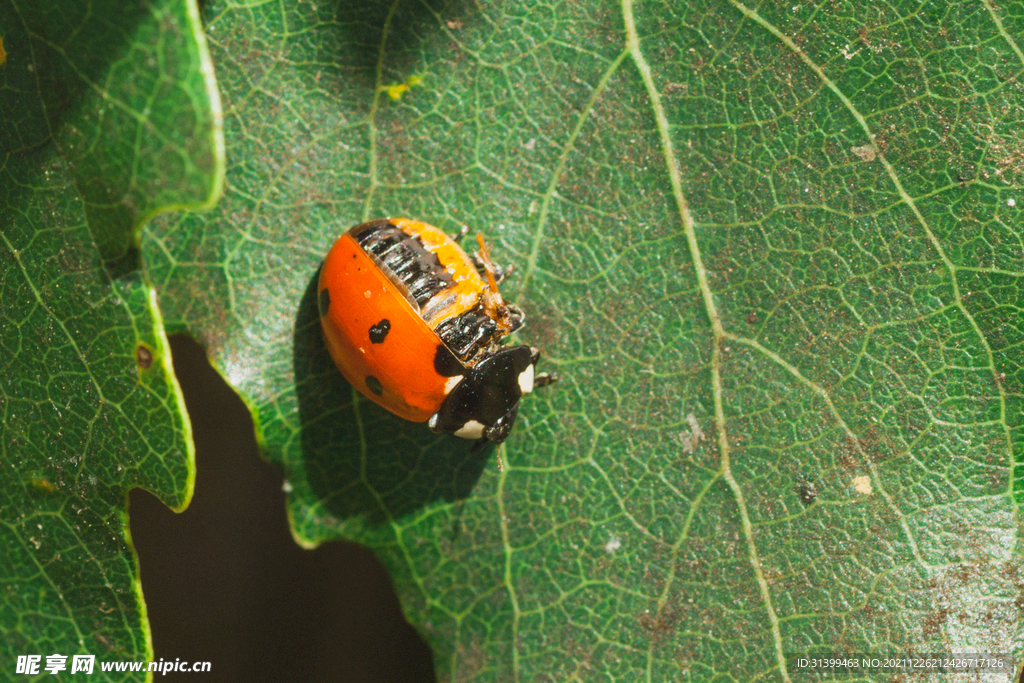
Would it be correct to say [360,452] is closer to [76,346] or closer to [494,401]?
[494,401]

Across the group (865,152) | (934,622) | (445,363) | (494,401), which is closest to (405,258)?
(445,363)

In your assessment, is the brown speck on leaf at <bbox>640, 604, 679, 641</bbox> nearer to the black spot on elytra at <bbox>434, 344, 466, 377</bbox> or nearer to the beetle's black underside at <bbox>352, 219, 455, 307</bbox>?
the black spot on elytra at <bbox>434, 344, 466, 377</bbox>

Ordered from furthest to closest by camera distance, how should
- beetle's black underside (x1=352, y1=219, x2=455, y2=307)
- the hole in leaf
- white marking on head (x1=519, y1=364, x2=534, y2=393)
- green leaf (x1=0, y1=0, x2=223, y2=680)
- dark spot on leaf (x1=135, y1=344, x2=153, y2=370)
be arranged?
the hole in leaf < white marking on head (x1=519, y1=364, x2=534, y2=393) < beetle's black underside (x1=352, y1=219, x2=455, y2=307) < dark spot on leaf (x1=135, y1=344, x2=153, y2=370) < green leaf (x1=0, y1=0, x2=223, y2=680)

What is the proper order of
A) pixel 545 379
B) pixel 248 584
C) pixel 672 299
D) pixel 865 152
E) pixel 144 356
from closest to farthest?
1. pixel 144 356
2. pixel 865 152
3. pixel 672 299
4. pixel 545 379
5. pixel 248 584

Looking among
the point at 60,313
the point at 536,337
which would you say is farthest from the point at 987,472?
the point at 60,313

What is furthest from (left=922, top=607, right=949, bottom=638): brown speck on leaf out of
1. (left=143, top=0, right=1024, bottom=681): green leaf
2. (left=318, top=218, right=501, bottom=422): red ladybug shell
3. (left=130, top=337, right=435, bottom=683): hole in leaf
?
(left=130, top=337, right=435, bottom=683): hole in leaf
